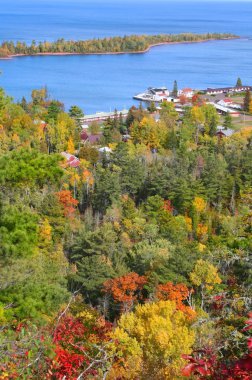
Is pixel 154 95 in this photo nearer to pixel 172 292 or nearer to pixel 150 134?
pixel 150 134

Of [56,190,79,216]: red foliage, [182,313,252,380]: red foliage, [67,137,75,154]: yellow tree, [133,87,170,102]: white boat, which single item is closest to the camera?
[182,313,252,380]: red foliage

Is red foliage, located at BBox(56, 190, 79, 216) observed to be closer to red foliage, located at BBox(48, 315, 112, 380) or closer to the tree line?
the tree line

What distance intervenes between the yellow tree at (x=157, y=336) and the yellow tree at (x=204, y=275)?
6.52 ft

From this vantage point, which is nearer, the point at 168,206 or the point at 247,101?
the point at 168,206

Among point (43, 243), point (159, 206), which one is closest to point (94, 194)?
point (159, 206)

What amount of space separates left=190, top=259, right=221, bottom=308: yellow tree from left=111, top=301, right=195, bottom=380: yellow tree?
1.99 metres

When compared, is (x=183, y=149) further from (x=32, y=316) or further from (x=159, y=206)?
(x=32, y=316)

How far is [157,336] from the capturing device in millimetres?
5445

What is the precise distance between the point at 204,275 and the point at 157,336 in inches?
125

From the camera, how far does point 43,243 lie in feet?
33.1

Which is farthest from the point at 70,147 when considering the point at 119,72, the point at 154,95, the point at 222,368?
the point at 119,72

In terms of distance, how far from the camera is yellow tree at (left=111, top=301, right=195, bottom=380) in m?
4.93

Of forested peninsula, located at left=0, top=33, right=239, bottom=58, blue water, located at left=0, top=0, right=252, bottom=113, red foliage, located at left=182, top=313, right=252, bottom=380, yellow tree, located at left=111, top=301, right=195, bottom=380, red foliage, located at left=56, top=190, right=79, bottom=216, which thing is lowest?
red foliage, located at left=56, top=190, right=79, bottom=216

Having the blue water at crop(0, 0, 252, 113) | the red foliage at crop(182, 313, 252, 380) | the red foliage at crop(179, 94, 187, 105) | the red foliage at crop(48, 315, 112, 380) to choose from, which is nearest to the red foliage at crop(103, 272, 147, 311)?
the red foliage at crop(48, 315, 112, 380)
